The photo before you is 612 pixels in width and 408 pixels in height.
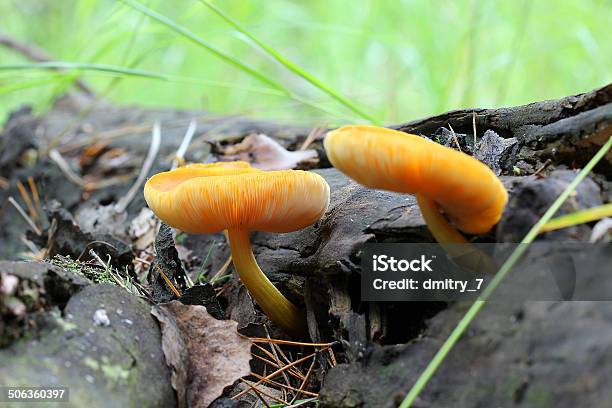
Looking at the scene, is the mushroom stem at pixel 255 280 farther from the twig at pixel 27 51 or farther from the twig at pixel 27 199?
the twig at pixel 27 51

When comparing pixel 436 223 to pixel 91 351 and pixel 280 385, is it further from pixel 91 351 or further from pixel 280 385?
pixel 91 351

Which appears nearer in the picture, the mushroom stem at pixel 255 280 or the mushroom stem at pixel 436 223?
the mushroom stem at pixel 436 223

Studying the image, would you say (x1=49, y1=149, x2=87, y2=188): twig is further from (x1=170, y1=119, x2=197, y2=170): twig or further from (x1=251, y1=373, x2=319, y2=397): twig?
(x1=251, y1=373, x2=319, y2=397): twig

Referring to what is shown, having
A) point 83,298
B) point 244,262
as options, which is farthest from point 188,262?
point 83,298

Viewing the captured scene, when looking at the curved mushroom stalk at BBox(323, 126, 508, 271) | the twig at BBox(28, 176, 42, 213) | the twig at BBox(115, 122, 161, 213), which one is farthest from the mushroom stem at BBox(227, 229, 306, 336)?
the twig at BBox(28, 176, 42, 213)

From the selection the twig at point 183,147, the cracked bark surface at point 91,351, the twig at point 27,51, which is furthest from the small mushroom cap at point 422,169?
the twig at point 27,51

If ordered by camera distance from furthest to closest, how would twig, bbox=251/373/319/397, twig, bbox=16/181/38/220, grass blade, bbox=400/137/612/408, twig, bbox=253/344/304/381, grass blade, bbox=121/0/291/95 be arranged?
twig, bbox=16/181/38/220 < grass blade, bbox=121/0/291/95 < twig, bbox=253/344/304/381 < twig, bbox=251/373/319/397 < grass blade, bbox=400/137/612/408
